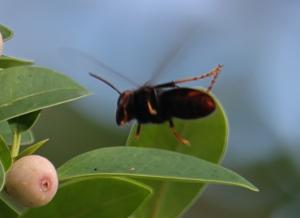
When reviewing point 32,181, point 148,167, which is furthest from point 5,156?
point 148,167

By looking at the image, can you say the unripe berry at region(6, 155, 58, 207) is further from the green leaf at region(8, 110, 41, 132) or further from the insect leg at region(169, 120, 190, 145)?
the insect leg at region(169, 120, 190, 145)

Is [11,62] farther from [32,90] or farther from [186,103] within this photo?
[186,103]

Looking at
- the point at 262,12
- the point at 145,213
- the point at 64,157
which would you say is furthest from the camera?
the point at 262,12

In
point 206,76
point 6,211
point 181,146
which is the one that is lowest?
point 6,211

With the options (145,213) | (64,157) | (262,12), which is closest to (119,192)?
(145,213)

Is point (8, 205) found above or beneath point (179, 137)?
beneath

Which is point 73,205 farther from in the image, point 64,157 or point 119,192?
point 64,157
